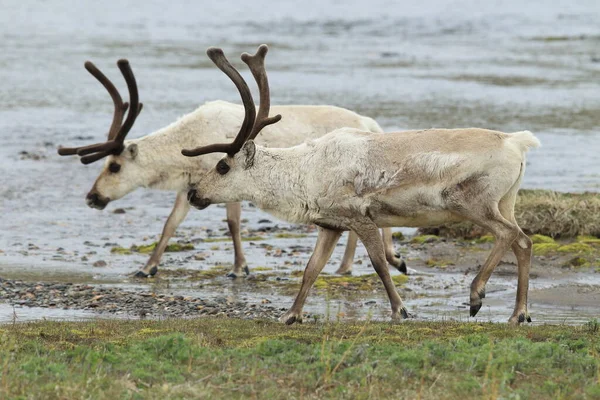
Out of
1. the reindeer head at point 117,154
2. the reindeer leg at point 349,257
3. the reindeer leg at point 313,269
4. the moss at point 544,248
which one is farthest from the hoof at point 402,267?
the reindeer head at point 117,154

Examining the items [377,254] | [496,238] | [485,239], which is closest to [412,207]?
[377,254]

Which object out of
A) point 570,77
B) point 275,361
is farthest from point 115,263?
point 570,77

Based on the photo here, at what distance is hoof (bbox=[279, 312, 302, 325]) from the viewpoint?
31.5ft

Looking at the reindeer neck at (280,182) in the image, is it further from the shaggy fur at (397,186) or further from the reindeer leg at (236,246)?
the reindeer leg at (236,246)

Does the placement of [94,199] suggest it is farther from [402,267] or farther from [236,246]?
[402,267]

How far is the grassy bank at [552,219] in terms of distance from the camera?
13359 millimetres

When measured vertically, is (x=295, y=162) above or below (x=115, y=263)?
above

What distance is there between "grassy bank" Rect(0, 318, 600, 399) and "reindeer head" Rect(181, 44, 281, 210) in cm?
217

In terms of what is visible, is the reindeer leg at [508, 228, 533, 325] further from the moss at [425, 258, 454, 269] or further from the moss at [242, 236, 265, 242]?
the moss at [242, 236, 265, 242]

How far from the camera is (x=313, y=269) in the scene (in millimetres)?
9938

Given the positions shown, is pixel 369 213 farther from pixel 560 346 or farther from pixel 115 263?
pixel 115 263

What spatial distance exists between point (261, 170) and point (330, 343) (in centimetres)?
305

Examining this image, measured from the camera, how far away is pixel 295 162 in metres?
10.1

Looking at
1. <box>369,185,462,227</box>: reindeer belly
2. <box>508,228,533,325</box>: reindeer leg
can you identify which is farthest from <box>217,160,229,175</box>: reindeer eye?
<box>508,228,533,325</box>: reindeer leg
